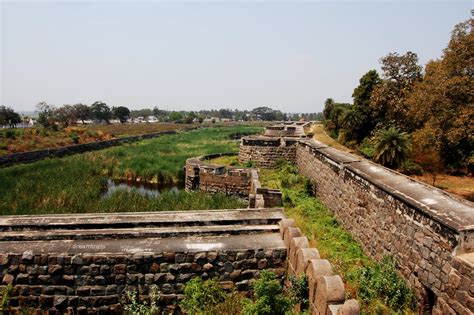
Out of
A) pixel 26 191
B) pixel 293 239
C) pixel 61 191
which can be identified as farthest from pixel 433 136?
pixel 26 191

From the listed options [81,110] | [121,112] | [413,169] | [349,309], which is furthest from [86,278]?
[121,112]

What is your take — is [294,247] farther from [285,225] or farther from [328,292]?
[328,292]

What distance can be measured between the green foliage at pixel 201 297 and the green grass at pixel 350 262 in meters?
2.22

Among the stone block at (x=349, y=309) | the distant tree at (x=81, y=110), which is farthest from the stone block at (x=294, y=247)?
the distant tree at (x=81, y=110)

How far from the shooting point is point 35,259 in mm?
4996

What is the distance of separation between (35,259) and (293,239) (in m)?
4.31

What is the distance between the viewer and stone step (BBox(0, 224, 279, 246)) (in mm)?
5621

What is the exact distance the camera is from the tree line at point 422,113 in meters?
11.1

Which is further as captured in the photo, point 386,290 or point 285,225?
point 285,225

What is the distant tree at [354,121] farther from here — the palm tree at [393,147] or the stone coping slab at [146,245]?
the stone coping slab at [146,245]

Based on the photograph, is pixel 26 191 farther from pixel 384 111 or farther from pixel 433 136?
pixel 384 111

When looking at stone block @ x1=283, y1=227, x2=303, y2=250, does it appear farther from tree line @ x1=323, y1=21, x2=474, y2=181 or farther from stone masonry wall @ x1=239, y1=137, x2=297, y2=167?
stone masonry wall @ x1=239, y1=137, x2=297, y2=167

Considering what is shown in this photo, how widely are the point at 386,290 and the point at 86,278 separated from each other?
5.18 meters

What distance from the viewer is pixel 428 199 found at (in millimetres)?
5711
